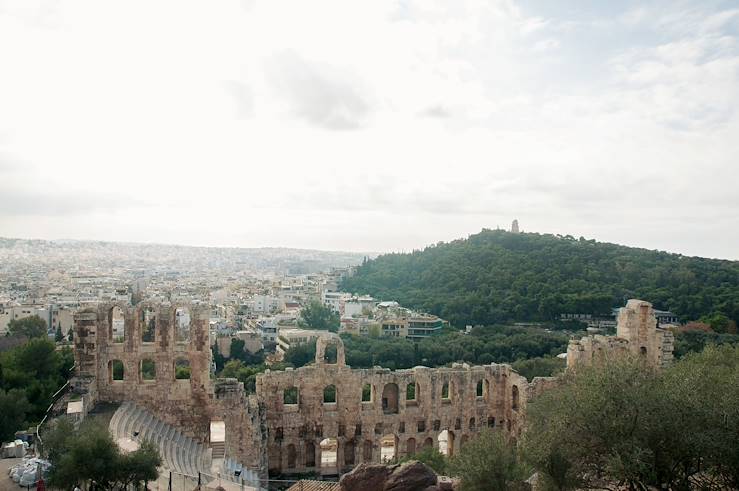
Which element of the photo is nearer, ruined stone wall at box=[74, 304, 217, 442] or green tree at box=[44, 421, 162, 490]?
green tree at box=[44, 421, 162, 490]

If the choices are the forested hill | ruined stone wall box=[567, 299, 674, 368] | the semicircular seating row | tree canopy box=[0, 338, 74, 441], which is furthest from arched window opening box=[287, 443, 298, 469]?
the forested hill

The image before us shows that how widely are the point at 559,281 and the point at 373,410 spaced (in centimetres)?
4391

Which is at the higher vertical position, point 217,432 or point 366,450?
point 366,450

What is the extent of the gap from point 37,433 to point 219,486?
20.0 feet

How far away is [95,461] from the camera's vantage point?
14.4 meters

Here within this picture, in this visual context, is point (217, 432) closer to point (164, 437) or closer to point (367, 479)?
point (164, 437)

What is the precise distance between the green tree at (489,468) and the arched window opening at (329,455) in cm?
1118

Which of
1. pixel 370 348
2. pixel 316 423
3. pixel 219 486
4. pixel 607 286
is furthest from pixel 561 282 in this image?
pixel 219 486

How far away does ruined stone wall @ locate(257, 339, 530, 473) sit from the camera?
2575cm

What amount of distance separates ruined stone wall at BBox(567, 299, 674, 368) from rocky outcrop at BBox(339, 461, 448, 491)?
44.7 feet

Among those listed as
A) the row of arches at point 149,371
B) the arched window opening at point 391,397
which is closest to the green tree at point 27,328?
the row of arches at point 149,371

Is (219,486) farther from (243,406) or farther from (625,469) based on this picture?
(625,469)

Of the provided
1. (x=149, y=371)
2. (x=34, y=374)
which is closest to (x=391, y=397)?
(x=149, y=371)

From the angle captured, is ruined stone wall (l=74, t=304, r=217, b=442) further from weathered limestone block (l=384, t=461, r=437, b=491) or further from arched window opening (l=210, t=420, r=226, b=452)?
weathered limestone block (l=384, t=461, r=437, b=491)
